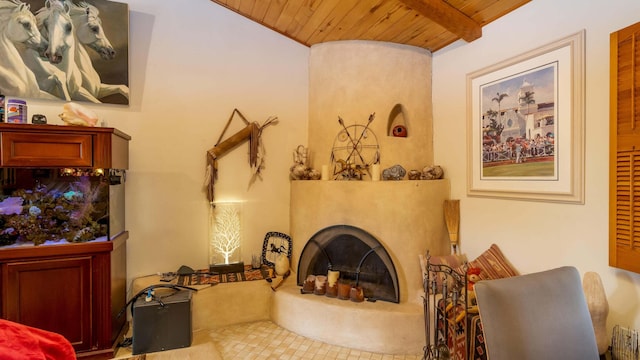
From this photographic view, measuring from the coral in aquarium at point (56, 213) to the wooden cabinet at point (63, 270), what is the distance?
0.11 meters

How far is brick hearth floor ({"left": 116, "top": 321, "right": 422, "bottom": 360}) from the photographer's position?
232 cm

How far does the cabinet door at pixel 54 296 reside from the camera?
6.82ft

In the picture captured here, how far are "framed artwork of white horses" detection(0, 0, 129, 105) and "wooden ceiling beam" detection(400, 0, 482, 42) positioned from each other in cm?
252

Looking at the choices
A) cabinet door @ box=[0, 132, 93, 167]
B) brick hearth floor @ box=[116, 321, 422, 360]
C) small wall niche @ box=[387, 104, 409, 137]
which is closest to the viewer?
cabinet door @ box=[0, 132, 93, 167]

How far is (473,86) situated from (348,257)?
1.90 meters

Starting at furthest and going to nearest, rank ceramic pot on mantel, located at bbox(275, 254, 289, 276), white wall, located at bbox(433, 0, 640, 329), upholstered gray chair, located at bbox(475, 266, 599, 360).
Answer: ceramic pot on mantel, located at bbox(275, 254, 289, 276) < white wall, located at bbox(433, 0, 640, 329) < upholstered gray chair, located at bbox(475, 266, 599, 360)

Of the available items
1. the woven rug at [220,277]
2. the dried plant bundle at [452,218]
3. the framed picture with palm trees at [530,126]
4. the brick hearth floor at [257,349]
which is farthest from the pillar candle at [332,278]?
the framed picture with palm trees at [530,126]

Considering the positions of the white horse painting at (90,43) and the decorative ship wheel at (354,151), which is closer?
the white horse painting at (90,43)

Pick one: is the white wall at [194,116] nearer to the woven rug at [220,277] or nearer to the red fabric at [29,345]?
the woven rug at [220,277]

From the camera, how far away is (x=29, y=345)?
3.83ft

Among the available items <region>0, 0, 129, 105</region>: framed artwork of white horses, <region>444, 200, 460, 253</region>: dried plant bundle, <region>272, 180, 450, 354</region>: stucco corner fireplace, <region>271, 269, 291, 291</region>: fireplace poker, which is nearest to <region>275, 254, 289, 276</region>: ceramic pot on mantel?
<region>271, 269, 291, 291</region>: fireplace poker

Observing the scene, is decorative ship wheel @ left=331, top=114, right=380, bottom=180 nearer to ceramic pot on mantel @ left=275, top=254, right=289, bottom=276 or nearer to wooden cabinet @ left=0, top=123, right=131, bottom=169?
ceramic pot on mantel @ left=275, top=254, right=289, bottom=276

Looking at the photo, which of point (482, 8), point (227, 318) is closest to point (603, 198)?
point (482, 8)

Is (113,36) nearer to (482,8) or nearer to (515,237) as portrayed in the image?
(482,8)
